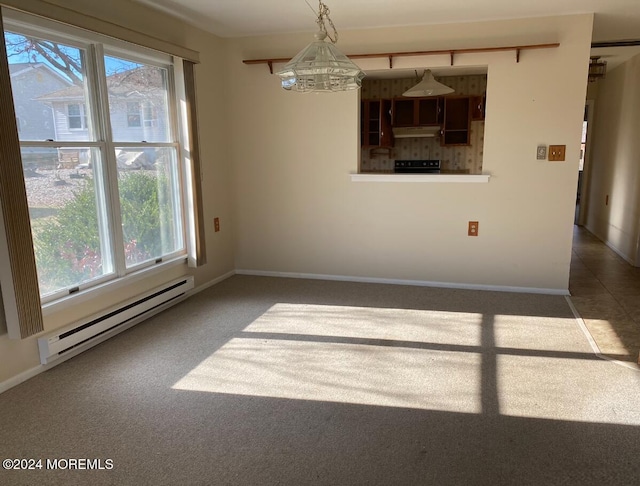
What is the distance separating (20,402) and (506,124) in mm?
4118

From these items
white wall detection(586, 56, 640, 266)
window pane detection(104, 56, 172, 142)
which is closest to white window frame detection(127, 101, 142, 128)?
window pane detection(104, 56, 172, 142)

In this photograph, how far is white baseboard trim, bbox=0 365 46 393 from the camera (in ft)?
8.84

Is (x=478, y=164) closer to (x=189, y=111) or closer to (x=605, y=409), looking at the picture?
(x=189, y=111)

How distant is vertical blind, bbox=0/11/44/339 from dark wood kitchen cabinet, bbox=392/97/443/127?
5.18 meters

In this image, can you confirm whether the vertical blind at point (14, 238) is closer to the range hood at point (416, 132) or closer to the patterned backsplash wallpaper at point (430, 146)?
the patterned backsplash wallpaper at point (430, 146)

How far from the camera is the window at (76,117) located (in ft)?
10.0

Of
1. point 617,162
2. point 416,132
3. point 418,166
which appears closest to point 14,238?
point 418,166

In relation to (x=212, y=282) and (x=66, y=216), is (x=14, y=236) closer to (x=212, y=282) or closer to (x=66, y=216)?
(x=66, y=216)

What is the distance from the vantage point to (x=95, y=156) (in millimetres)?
3279

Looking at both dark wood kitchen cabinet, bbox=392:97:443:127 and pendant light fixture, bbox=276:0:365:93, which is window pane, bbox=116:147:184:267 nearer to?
pendant light fixture, bbox=276:0:365:93

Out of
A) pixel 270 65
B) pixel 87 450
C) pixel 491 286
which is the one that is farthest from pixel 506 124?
pixel 87 450

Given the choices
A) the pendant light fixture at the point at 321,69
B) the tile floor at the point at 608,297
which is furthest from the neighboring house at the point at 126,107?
the tile floor at the point at 608,297

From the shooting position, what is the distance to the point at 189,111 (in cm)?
406

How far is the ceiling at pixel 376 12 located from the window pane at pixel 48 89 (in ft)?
2.89
